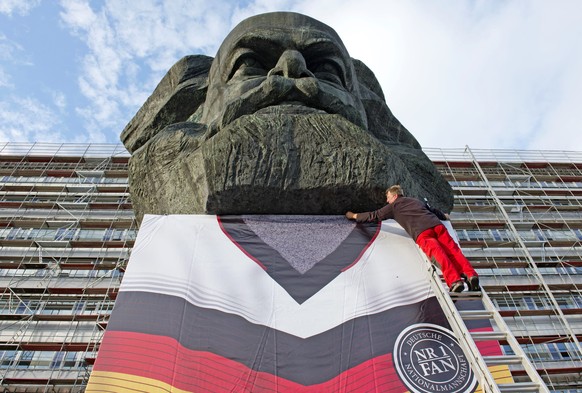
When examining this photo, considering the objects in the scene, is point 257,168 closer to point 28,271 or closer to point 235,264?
point 235,264

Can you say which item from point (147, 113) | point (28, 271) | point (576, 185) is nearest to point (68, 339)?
point (28, 271)

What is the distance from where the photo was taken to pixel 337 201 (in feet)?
10.4

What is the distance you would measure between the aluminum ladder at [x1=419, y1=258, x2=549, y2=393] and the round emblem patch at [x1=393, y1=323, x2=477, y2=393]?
6 cm

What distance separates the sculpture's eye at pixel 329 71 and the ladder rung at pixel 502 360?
97.9 inches

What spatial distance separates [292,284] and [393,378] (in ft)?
2.35

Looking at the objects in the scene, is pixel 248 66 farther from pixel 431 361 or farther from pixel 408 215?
pixel 431 361

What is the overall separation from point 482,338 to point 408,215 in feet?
2.62

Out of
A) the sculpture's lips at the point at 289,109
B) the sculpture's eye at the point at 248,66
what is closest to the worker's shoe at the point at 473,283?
the sculpture's lips at the point at 289,109

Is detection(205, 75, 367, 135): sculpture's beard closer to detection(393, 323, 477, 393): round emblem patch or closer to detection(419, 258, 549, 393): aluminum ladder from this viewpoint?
detection(419, 258, 549, 393): aluminum ladder

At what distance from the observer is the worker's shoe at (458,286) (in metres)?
2.56

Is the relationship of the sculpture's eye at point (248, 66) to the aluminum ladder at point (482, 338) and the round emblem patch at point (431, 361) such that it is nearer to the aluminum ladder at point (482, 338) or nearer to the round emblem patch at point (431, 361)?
the aluminum ladder at point (482, 338)

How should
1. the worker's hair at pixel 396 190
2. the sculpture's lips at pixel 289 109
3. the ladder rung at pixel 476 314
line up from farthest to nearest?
the sculpture's lips at pixel 289 109 < the worker's hair at pixel 396 190 < the ladder rung at pixel 476 314

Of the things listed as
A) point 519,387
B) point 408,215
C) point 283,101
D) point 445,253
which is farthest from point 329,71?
point 519,387

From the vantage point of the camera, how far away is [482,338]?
8.04 ft
